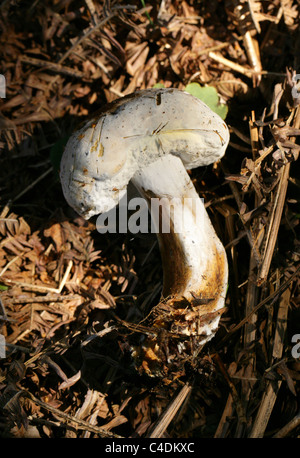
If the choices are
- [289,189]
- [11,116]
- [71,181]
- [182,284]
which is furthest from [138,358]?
[11,116]

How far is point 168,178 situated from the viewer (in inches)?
74.2

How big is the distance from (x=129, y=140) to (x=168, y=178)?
0.29 meters

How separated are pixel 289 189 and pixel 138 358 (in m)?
1.32

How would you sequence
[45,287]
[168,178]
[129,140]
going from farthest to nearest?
[45,287] → [168,178] → [129,140]

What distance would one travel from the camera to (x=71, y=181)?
1.80 metres

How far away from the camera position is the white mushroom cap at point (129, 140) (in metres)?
1.72

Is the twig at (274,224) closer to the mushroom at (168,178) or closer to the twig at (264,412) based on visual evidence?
the mushroom at (168,178)

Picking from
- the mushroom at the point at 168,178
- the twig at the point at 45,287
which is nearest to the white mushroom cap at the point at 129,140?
the mushroom at the point at 168,178

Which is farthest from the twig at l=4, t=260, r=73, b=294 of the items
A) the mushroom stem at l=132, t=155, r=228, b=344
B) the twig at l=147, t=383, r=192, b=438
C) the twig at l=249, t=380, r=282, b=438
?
the twig at l=249, t=380, r=282, b=438

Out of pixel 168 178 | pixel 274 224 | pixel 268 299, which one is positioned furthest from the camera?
pixel 274 224

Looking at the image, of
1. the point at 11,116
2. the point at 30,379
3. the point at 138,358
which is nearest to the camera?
the point at 138,358

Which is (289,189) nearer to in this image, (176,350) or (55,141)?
(176,350)

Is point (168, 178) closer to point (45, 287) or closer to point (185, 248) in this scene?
point (185, 248)
